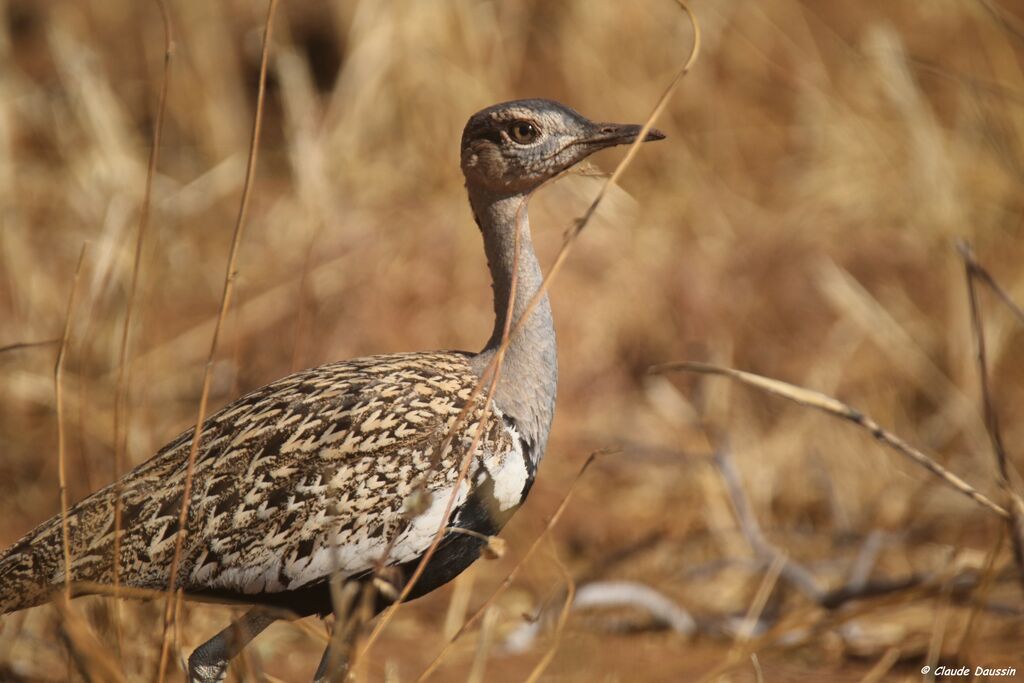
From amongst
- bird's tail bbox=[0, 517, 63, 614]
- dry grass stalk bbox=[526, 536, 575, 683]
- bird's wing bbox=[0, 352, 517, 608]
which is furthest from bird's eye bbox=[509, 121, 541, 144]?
bird's tail bbox=[0, 517, 63, 614]

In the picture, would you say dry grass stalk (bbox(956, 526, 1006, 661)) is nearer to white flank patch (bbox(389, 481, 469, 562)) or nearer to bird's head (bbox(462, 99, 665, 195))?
white flank patch (bbox(389, 481, 469, 562))

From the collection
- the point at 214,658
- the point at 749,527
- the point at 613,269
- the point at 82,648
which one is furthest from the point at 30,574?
the point at 613,269

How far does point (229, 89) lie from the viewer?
7.05m

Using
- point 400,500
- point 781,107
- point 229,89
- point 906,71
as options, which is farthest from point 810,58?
Result: point 400,500

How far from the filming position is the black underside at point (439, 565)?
2711mm

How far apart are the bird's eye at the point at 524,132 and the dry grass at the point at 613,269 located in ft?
4.63

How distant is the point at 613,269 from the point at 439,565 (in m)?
3.51

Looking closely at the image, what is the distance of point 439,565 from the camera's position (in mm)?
2742

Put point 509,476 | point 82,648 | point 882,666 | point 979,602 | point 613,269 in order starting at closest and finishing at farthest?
point 82,648 → point 979,602 → point 509,476 → point 882,666 → point 613,269

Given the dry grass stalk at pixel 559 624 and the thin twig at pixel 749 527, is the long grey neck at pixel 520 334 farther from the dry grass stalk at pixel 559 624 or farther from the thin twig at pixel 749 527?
the thin twig at pixel 749 527

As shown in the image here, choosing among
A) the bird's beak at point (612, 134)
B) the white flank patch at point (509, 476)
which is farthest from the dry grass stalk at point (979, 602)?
the bird's beak at point (612, 134)

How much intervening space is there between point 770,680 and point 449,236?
9.24 ft

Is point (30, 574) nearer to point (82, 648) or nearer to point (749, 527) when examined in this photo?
point (82, 648)

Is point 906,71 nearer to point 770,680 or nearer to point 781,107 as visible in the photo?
point 781,107
